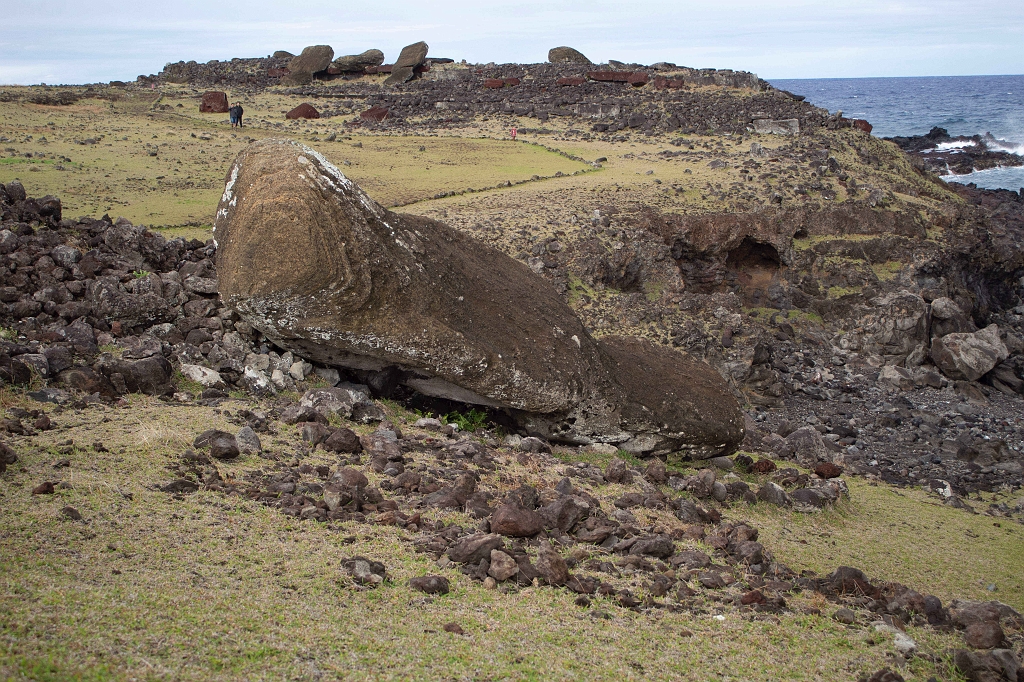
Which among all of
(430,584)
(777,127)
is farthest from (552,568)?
(777,127)

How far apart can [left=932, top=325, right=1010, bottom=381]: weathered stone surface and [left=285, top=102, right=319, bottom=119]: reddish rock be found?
29.7 metres

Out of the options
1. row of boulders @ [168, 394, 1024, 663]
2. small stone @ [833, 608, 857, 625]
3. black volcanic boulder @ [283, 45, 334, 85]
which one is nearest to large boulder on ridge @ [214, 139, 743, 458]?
row of boulders @ [168, 394, 1024, 663]

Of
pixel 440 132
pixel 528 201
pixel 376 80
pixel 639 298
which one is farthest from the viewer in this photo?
pixel 376 80

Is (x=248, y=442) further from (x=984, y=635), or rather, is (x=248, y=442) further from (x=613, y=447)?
(x=984, y=635)

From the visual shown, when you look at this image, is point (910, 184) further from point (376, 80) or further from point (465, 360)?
point (376, 80)

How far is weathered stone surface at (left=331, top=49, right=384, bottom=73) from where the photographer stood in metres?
A: 50.9

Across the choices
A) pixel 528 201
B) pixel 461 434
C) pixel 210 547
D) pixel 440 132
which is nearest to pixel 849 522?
pixel 461 434

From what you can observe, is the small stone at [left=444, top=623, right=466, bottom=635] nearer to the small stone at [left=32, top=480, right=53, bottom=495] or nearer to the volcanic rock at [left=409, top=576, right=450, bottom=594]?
the volcanic rock at [left=409, top=576, right=450, bottom=594]

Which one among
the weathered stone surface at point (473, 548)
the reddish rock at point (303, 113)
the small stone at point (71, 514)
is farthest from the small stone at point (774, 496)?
the reddish rock at point (303, 113)

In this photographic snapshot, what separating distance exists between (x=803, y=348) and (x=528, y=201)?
→ 7.56 m

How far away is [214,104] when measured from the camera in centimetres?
3834

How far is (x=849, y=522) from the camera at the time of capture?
8594 mm

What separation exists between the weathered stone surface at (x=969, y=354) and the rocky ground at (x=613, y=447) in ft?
0.21

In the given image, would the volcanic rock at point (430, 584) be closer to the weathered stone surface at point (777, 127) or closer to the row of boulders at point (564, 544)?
the row of boulders at point (564, 544)
